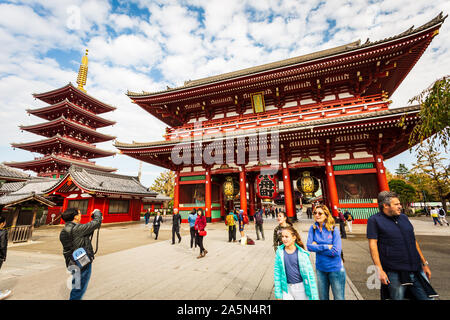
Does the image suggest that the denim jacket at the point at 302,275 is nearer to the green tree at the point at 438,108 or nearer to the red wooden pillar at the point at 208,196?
the green tree at the point at 438,108

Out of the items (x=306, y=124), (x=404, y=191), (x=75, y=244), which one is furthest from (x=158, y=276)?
(x=404, y=191)

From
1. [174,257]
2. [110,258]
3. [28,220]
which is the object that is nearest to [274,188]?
[174,257]

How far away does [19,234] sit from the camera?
876cm

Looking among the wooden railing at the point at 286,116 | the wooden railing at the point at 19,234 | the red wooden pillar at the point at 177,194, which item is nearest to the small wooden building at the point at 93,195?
the red wooden pillar at the point at 177,194

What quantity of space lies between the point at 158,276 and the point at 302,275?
3387 mm

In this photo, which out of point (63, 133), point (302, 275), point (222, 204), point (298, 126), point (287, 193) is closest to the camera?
point (302, 275)

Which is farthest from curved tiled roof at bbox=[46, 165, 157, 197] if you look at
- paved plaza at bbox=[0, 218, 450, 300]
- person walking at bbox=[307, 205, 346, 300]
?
person walking at bbox=[307, 205, 346, 300]

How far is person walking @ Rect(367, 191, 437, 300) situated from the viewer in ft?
6.86

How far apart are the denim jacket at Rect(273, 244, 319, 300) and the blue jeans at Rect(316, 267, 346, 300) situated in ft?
1.54

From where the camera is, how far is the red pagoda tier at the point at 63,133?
24.2 meters

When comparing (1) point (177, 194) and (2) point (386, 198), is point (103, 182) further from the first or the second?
(2) point (386, 198)

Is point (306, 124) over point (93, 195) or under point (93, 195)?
over

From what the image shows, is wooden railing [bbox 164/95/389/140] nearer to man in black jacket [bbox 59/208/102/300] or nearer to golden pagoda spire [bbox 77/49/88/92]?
man in black jacket [bbox 59/208/102/300]
